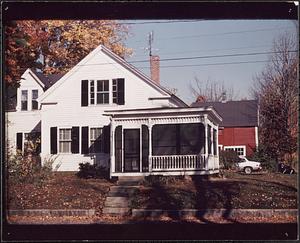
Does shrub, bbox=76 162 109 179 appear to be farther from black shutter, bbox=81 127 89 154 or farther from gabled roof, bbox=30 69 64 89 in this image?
gabled roof, bbox=30 69 64 89

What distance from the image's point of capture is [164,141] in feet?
46.9

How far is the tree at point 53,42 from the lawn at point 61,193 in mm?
1773

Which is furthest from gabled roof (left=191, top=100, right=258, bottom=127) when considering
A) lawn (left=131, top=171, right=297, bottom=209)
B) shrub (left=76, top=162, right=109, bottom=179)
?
shrub (left=76, top=162, right=109, bottom=179)

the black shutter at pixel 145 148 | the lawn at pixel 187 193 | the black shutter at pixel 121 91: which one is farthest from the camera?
the black shutter at pixel 145 148

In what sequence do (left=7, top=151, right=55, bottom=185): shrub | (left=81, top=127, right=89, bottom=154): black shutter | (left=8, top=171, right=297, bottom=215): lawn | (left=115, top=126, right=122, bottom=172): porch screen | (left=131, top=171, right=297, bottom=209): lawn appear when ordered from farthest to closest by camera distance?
(left=115, top=126, right=122, bottom=172): porch screen < (left=81, top=127, right=89, bottom=154): black shutter < (left=131, top=171, right=297, bottom=209): lawn < (left=8, top=171, right=297, bottom=215): lawn < (left=7, top=151, right=55, bottom=185): shrub

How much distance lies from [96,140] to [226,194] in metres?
4.12

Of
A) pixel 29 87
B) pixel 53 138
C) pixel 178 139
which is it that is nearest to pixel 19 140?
pixel 29 87

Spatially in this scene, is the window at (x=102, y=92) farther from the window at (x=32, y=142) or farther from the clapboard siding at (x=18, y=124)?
the window at (x=32, y=142)

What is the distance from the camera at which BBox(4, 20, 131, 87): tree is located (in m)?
7.18

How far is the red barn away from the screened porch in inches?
8.6

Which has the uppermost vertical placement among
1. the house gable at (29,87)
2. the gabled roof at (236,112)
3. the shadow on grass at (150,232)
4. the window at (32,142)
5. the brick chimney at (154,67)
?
the brick chimney at (154,67)

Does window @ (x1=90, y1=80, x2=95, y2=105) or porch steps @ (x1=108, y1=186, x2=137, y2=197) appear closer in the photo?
porch steps @ (x1=108, y1=186, x2=137, y2=197)

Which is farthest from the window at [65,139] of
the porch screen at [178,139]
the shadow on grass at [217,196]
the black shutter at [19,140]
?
the shadow on grass at [217,196]

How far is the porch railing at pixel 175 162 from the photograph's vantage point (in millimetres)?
11305
